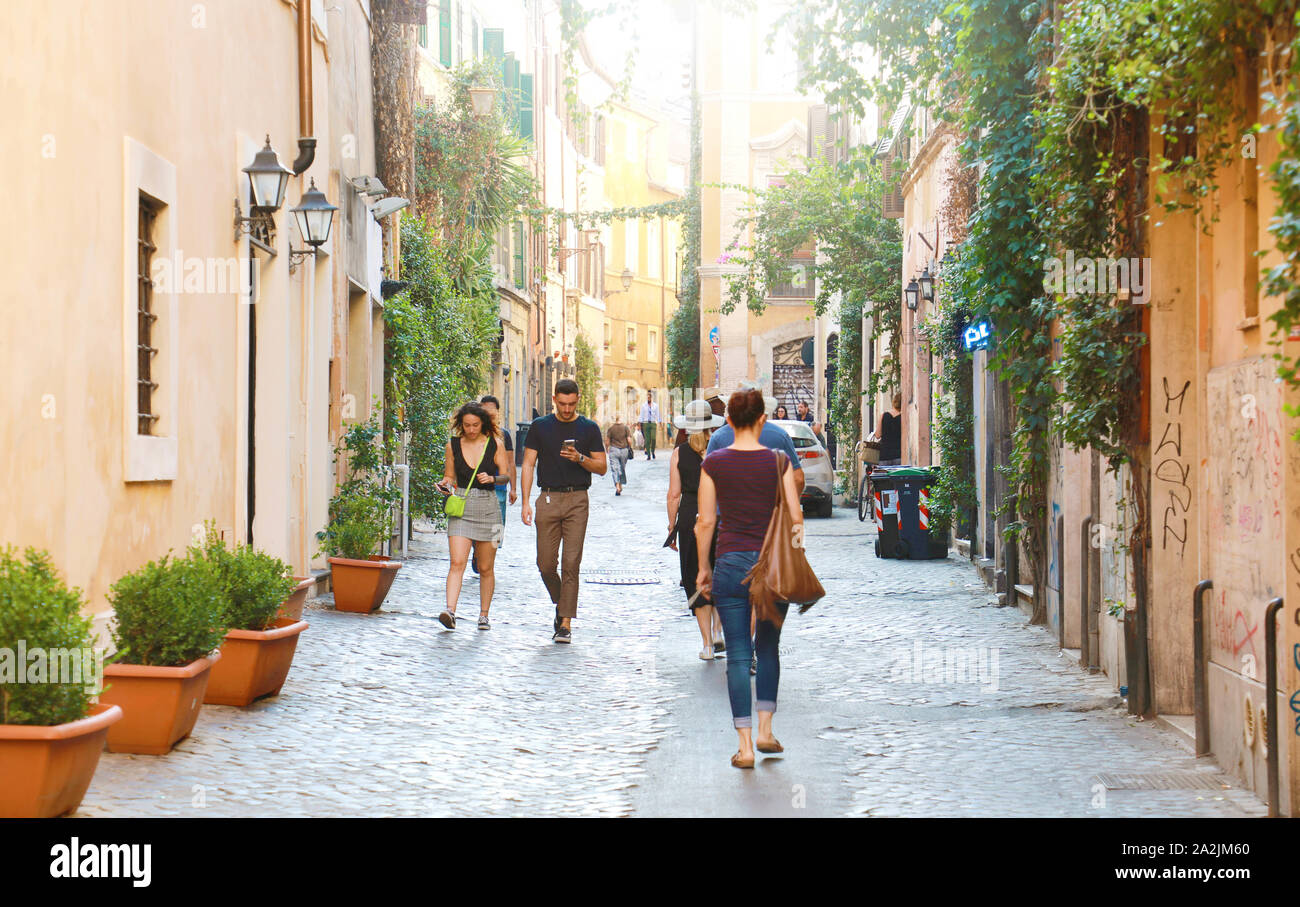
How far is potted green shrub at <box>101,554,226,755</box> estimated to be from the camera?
7051 mm

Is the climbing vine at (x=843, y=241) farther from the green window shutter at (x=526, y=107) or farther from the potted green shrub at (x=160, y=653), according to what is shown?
the potted green shrub at (x=160, y=653)

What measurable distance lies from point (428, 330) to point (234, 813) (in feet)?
45.8

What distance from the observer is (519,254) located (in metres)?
43.3

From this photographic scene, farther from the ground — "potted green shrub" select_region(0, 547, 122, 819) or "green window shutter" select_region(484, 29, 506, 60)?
"green window shutter" select_region(484, 29, 506, 60)

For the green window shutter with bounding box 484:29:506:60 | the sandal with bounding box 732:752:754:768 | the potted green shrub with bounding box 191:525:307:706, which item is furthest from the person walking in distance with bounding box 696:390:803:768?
the green window shutter with bounding box 484:29:506:60

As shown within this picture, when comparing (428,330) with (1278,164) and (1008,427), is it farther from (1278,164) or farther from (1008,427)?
(1278,164)

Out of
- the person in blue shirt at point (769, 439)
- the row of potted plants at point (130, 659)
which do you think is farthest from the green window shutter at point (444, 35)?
the row of potted plants at point (130, 659)

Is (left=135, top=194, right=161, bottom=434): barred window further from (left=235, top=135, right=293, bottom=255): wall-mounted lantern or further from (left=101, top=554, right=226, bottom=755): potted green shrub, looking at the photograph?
(left=101, top=554, right=226, bottom=755): potted green shrub

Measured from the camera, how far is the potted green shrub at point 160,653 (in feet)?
23.1

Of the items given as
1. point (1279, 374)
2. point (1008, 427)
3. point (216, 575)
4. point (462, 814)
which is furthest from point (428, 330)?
point (1279, 374)

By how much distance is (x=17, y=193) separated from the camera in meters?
6.91

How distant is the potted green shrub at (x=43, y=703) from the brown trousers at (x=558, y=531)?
6.05 m

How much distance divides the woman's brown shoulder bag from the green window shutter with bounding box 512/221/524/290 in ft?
115

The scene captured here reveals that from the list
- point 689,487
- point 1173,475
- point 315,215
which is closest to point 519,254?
point 315,215
